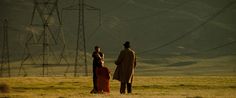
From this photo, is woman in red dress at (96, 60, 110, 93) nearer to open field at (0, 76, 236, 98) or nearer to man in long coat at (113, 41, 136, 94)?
man in long coat at (113, 41, 136, 94)

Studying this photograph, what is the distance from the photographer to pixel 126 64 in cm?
3353

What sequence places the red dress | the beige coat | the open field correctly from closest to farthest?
the open field, the beige coat, the red dress

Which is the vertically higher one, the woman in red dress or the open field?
the woman in red dress

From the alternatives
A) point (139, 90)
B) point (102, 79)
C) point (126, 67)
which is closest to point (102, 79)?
point (102, 79)

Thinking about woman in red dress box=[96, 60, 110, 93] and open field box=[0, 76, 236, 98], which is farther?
woman in red dress box=[96, 60, 110, 93]

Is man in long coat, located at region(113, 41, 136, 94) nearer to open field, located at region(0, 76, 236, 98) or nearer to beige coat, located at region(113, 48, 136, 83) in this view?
beige coat, located at region(113, 48, 136, 83)

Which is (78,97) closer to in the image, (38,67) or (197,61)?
(38,67)

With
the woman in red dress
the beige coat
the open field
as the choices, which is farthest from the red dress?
the open field

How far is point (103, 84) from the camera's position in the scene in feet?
111

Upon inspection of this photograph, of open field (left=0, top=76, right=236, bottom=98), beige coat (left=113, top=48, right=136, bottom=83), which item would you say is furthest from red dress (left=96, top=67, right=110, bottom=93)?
open field (left=0, top=76, right=236, bottom=98)

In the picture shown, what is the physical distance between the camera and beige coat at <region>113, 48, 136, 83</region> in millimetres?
33375

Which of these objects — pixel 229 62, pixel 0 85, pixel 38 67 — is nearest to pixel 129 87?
pixel 0 85

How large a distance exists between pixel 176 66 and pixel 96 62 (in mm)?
156056

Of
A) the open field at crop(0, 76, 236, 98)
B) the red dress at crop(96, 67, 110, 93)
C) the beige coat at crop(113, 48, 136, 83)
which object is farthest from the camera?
the red dress at crop(96, 67, 110, 93)
